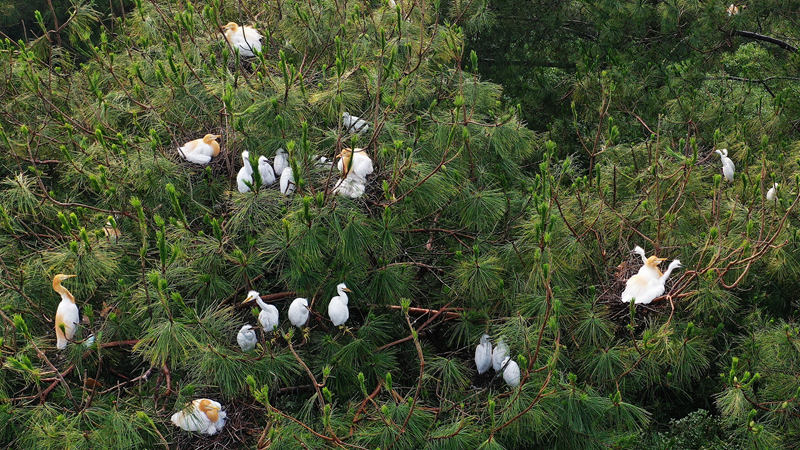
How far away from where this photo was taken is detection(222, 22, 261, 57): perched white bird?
3225 millimetres

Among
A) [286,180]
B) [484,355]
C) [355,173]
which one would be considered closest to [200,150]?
[286,180]

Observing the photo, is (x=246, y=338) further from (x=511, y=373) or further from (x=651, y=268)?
(x=651, y=268)

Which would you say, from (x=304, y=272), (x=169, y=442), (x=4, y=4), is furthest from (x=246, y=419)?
(x=4, y=4)

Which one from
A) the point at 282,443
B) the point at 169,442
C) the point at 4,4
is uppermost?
Answer: the point at 282,443

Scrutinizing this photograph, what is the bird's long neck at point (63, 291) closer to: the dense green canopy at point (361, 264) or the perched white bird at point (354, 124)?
the dense green canopy at point (361, 264)

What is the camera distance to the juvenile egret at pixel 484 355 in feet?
8.50

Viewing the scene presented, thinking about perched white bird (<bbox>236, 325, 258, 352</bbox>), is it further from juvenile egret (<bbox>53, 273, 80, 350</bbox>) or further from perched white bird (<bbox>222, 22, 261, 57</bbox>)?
perched white bird (<bbox>222, 22, 261, 57</bbox>)

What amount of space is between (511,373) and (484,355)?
5.1 inches

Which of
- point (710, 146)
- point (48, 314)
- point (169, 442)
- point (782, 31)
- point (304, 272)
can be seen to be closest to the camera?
point (169, 442)

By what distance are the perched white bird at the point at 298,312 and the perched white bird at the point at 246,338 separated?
0.46 feet

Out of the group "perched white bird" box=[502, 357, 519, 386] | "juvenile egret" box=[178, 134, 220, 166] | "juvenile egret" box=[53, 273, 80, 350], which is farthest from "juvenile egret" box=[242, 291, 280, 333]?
"perched white bird" box=[502, 357, 519, 386]

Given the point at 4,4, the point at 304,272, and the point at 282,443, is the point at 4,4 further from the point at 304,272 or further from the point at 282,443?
the point at 282,443

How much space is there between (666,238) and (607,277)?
300mm

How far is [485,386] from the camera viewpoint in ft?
8.64
